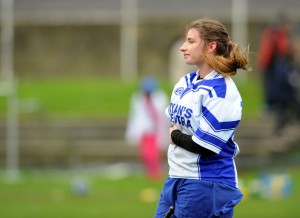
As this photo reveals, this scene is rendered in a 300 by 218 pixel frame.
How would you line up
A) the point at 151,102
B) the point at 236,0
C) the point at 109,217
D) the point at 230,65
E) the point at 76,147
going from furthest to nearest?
the point at 236,0 < the point at 76,147 < the point at 151,102 < the point at 109,217 < the point at 230,65

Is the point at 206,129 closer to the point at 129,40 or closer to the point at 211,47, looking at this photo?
the point at 211,47

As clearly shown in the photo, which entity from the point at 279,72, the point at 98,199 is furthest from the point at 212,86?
the point at 279,72

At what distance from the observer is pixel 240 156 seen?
63.5 feet

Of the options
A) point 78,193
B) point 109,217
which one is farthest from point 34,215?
point 78,193

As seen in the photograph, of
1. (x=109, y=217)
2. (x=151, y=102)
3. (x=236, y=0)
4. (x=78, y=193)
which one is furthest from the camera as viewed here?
(x=236, y=0)

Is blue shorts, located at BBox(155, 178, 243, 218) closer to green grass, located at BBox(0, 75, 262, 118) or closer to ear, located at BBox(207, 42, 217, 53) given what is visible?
ear, located at BBox(207, 42, 217, 53)

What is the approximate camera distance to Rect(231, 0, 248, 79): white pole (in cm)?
2502

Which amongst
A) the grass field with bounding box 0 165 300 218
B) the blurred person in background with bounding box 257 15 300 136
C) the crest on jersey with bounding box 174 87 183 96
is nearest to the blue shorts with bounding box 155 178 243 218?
the crest on jersey with bounding box 174 87 183 96

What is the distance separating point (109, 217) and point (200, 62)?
563 centimetres

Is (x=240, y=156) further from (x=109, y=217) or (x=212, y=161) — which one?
(x=212, y=161)

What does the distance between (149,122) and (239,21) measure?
728 centimetres

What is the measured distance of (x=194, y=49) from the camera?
23.0ft

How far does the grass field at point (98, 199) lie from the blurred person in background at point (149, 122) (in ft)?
1.83

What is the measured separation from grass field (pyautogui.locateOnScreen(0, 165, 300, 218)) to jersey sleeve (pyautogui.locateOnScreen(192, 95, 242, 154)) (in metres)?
5.66
